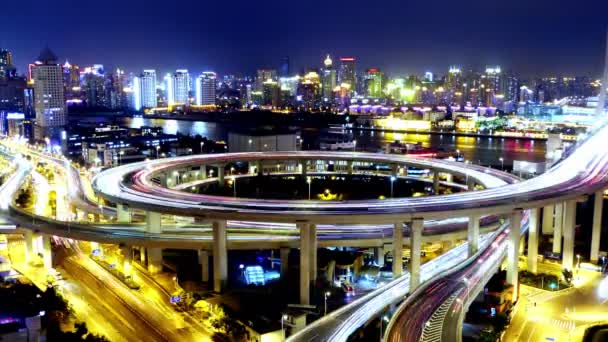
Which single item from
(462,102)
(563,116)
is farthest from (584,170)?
(462,102)

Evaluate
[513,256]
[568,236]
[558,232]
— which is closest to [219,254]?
[513,256]

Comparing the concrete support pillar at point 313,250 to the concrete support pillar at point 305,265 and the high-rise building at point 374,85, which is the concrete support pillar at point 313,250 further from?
the high-rise building at point 374,85

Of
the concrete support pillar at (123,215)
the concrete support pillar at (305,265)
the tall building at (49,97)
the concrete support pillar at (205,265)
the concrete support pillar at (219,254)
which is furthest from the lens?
the tall building at (49,97)

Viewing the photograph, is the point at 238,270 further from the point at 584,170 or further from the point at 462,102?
the point at 462,102

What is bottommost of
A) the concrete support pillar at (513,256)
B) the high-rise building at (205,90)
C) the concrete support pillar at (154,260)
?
the concrete support pillar at (154,260)

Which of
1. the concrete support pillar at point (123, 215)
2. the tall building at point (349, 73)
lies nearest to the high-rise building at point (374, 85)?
the tall building at point (349, 73)
